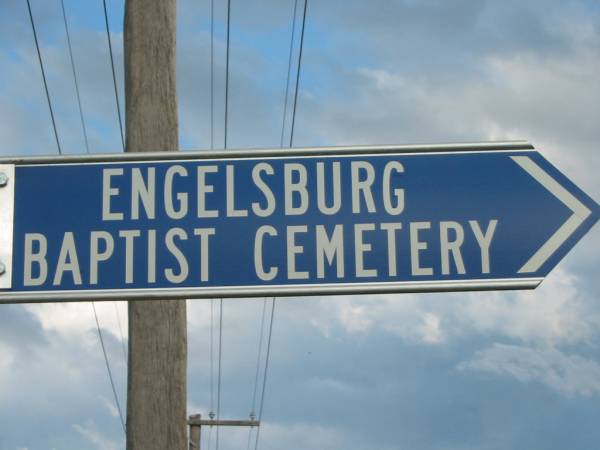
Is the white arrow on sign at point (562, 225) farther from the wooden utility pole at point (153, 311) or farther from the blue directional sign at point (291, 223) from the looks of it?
the wooden utility pole at point (153, 311)

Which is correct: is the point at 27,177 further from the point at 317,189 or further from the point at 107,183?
the point at 317,189

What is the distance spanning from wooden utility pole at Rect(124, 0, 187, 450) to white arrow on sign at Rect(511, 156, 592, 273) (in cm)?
233

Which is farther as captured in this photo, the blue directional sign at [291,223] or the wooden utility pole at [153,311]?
the wooden utility pole at [153,311]

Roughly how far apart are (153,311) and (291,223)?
2128 millimetres

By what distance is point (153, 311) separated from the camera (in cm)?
593

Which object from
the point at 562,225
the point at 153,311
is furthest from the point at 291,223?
the point at 153,311

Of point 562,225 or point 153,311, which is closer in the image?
point 562,225

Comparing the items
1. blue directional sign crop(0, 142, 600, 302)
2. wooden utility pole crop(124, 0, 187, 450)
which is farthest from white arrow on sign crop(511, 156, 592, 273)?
wooden utility pole crop(124, 0, 187, 450)

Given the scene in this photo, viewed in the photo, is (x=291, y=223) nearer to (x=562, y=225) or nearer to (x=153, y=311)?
(x=562, y=225)

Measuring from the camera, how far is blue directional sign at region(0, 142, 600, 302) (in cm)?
395

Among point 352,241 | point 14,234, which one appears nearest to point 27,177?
point 14,234

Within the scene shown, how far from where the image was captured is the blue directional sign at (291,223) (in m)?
3.95

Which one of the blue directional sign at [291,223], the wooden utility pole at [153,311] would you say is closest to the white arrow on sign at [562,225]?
the blue directional sign at [291,223]

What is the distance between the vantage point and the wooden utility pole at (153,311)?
564 centimetres
